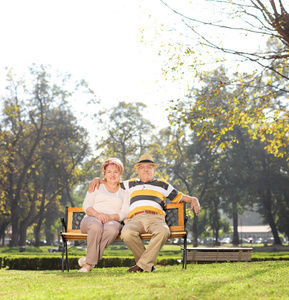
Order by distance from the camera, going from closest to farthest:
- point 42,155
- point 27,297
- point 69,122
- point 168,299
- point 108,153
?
point 168,299, point 27,297, point 42,155, point 69,122, point 108,153

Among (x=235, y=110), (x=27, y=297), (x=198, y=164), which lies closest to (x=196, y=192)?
(x=198, y=164)

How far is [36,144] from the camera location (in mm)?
29984

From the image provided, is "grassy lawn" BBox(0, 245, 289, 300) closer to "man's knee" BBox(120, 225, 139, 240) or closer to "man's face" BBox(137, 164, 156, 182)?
"man's knee" BBox(120, 225, 139, 240)

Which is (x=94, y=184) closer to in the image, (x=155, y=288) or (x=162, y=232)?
(x=162, y=232)

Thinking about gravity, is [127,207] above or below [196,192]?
below

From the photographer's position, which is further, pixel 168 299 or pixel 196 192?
pixel 196 192

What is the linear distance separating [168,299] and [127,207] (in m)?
2.89

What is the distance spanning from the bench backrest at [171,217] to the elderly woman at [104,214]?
0.75 m

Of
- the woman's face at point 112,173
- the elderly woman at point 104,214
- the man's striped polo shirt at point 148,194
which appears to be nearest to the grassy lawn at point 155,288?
the elderly woman at point 104,214

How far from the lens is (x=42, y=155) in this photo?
32.9 meters

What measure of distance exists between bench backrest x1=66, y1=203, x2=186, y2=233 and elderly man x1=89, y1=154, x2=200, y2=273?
0.15 m

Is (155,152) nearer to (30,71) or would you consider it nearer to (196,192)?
(196,192)

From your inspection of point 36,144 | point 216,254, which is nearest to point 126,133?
point 36,144

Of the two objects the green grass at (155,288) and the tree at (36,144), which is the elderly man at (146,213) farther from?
the tree at (36,144)
